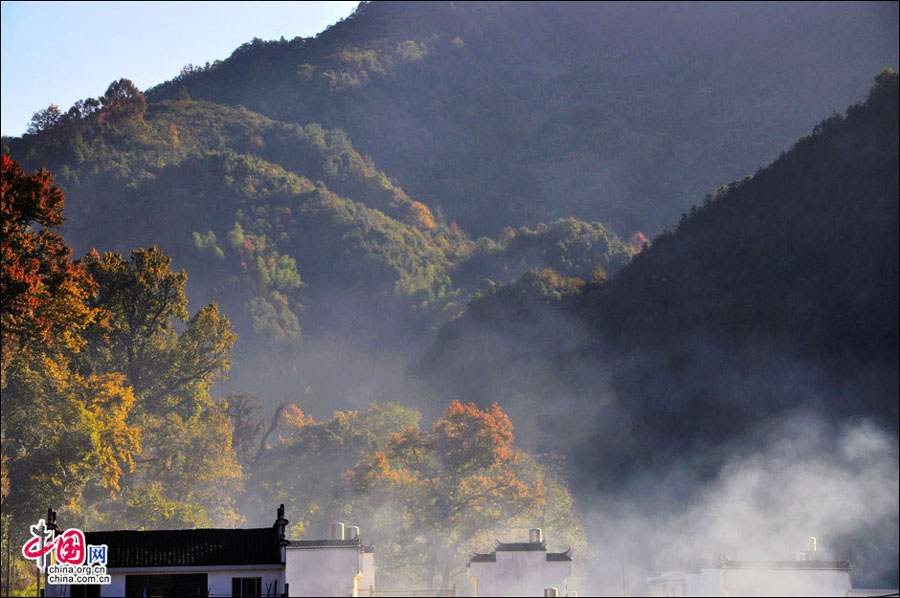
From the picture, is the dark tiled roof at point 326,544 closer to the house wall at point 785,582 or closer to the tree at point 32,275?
the house wall at point 785,582

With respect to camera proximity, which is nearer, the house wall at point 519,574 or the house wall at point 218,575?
the house wall at point 218,575

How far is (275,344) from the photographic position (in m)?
196

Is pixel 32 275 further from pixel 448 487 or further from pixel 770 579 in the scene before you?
pixel 770 579

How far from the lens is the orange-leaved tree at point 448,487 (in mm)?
93500

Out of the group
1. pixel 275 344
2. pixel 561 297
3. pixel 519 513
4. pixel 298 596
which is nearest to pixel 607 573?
pixel 519 513

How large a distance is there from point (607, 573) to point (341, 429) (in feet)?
105

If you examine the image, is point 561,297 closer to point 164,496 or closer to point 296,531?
point 296,531

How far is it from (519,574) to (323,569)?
10415 mm

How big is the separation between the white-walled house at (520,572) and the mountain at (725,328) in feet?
167

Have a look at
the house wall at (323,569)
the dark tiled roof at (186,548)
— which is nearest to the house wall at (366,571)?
the house wall at (323,569)

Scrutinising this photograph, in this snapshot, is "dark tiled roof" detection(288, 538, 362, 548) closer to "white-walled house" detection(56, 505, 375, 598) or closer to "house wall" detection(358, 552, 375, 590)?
"house wall" detection(358, 552, 375, 590)

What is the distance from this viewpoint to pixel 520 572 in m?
64.8

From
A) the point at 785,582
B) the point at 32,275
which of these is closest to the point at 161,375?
the point at 32,275

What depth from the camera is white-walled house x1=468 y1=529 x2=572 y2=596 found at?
211 ft
